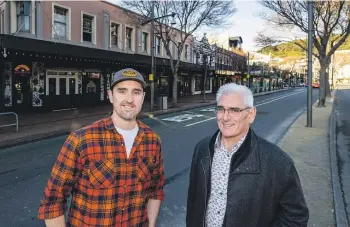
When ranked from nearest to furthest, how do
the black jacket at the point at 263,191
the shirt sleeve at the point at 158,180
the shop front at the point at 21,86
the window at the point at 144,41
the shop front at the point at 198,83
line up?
the black jacket at the point at 263,191, the shirt sleeve at the point at 158,180, the shop front at the point at 21,86, the window at the point at 144,41, the shop front at the point at 198,83

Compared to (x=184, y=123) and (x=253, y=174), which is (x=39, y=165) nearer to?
(x=253, y=174)

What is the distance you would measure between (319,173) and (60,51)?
13878mm

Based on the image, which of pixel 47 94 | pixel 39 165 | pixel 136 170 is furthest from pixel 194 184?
pixel 47 94

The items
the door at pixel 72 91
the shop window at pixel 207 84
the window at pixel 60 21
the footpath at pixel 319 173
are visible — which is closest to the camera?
the footpath at pixel 319 173

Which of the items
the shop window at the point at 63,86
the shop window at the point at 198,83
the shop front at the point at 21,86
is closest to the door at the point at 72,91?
the shop window at the point at 63,86

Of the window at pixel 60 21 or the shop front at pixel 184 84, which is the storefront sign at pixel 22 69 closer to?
the window at pixel 60 21

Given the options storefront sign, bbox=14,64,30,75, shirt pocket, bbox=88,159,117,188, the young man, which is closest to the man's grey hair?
the young man

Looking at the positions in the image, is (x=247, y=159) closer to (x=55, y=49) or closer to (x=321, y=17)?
(x=55, y=49)

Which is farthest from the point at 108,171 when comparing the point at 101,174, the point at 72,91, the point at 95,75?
the point at 95,75

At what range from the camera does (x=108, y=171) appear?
217 cm

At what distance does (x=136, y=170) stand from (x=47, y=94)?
18.7 m

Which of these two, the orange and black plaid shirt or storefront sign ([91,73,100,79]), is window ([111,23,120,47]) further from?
the orange and black plaid shirt

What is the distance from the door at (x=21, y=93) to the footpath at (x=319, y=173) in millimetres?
14653

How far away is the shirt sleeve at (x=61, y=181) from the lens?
209 cm
